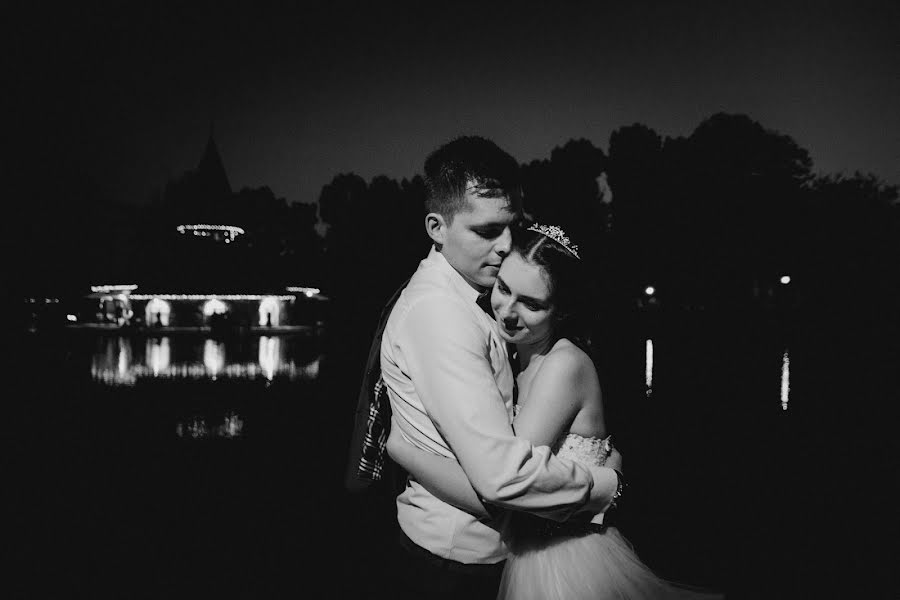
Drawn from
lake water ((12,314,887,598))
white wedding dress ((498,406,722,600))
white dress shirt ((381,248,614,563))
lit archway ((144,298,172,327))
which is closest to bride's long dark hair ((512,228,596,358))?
white dress shirt ((381,248,614,563))

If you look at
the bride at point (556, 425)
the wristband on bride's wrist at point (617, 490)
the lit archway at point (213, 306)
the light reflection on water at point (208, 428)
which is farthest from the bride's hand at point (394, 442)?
the lit archway at point (213, 306)

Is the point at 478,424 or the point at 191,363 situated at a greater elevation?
the point at 478,424

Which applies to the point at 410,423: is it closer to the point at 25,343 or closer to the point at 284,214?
the point at 25,343

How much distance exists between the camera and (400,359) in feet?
7.55

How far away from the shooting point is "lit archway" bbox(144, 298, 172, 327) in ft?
136

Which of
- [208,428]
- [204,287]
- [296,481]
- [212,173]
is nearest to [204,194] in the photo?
[212,173]

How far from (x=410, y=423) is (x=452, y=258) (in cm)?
70

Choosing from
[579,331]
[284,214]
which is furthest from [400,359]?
→ [284,214]

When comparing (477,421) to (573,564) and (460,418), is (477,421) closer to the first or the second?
(460,418)

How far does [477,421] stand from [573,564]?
3.41 ft

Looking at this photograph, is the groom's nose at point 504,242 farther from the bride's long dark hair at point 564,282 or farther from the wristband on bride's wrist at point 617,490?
A: the wristband on bride's wrist at point 617,490

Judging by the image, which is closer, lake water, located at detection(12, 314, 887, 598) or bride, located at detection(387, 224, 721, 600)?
bride, located at detection(387, 224, 721, 600)

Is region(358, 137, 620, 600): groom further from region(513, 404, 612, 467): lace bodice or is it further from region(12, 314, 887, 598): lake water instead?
region(12, 314, 887, 598): lake water

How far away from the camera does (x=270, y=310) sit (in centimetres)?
4222
